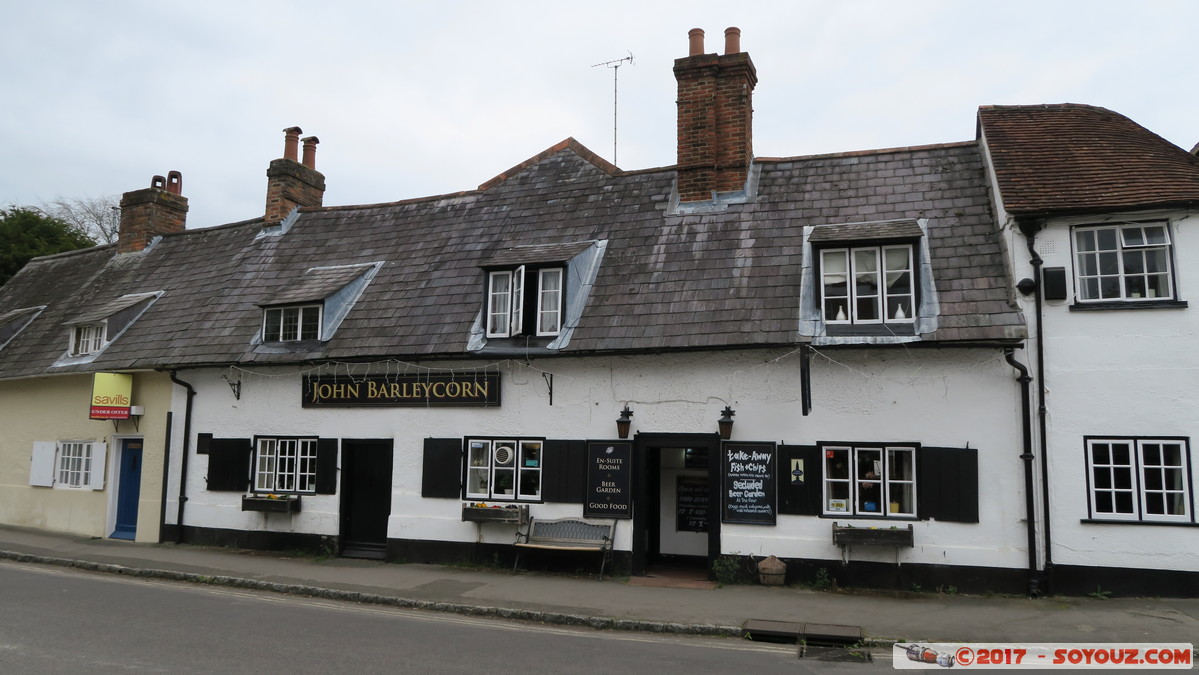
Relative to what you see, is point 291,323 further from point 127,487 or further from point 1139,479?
point 1139,479

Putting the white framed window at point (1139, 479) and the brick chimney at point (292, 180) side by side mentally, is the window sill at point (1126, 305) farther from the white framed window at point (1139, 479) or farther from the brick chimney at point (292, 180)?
the brick chimney at point (292, 180)

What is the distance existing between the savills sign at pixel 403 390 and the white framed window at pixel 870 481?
18.3 ft

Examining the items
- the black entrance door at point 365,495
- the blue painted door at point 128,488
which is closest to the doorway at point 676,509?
the black entrance door at point 365,495

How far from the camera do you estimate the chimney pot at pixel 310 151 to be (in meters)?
20.7

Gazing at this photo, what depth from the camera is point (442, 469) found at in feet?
46.4

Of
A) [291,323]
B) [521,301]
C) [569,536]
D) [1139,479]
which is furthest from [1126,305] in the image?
[291,323]

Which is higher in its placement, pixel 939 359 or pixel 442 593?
pixel 939 359

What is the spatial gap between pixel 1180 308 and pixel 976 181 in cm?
373

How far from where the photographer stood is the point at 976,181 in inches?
542

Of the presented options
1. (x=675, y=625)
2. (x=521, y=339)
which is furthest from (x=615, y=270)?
(x=675, y=625)

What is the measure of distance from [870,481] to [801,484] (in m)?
0.98

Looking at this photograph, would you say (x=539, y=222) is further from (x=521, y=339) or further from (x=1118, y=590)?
(x=1118, y=590)

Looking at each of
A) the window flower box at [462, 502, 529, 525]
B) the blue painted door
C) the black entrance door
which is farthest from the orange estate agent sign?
the window flower box at [462, 502, 529, 525]

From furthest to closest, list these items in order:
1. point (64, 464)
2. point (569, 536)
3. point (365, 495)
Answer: point (64, 464) < point (365, 495) < point (569, 536)
